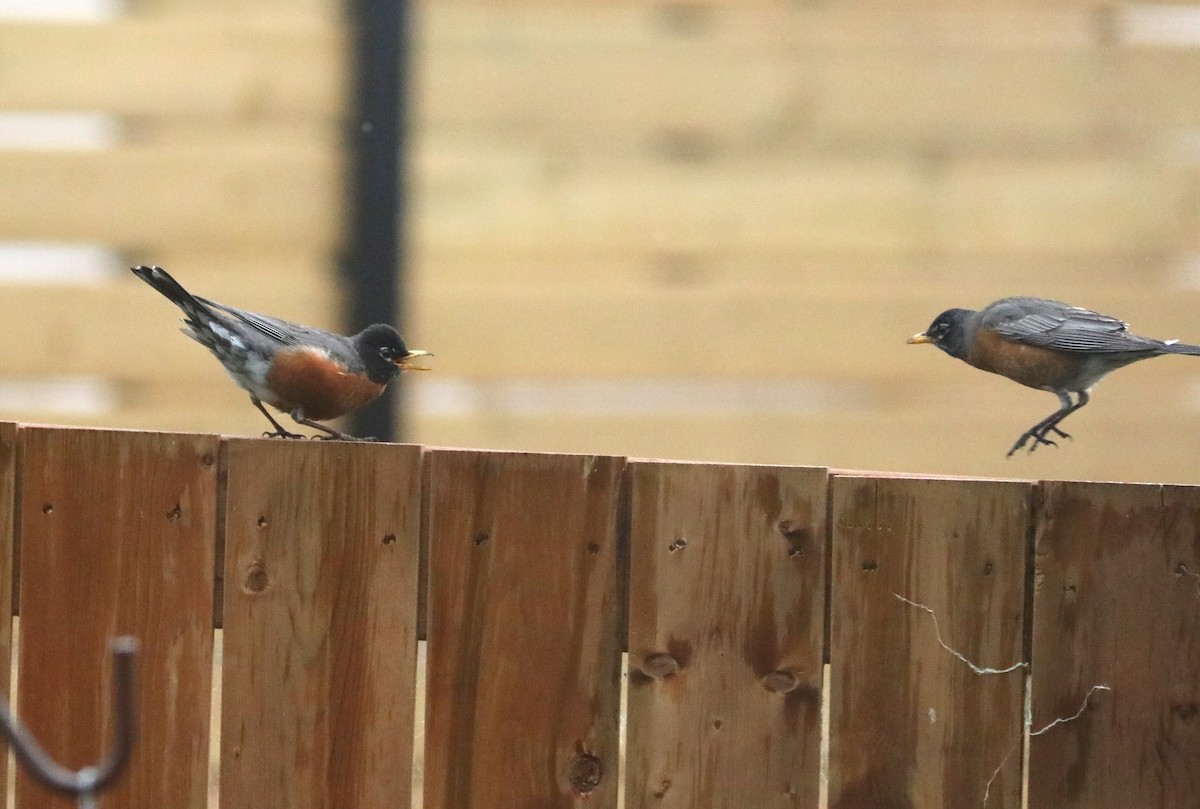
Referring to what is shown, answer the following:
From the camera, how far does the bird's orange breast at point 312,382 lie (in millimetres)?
2578

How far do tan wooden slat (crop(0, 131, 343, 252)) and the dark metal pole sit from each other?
0.07m

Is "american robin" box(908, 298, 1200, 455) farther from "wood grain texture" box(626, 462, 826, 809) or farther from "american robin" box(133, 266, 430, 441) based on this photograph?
"american robin" box(133, 266, 430, 441)

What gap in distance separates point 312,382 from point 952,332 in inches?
58.0

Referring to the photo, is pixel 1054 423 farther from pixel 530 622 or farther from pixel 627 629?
pixel 530 622

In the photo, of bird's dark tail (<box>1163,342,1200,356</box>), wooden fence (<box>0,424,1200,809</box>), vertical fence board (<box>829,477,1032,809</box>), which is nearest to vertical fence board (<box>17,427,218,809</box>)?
wooden fence (<box>0,424,1200,809</box>)

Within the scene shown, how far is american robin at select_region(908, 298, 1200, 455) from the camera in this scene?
2.81m

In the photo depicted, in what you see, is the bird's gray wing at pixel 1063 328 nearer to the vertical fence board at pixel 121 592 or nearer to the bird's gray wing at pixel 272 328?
the bird's gray wing at pixel 272 328

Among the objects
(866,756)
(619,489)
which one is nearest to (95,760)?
(619,489)

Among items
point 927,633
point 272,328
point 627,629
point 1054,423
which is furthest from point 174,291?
point 1054,423

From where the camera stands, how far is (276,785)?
6.36ft

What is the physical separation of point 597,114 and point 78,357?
1482mm

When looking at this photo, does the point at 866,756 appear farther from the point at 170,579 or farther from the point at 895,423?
the point at 895,423

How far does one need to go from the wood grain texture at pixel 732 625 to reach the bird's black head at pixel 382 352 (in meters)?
0.89

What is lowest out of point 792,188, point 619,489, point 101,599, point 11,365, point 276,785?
point 276,785
